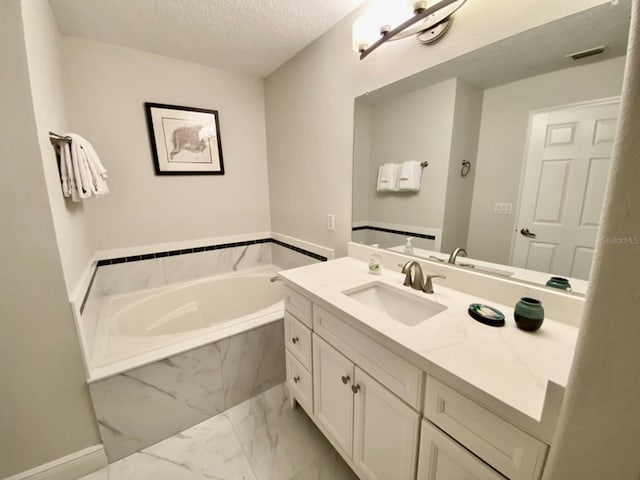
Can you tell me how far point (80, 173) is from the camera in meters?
1.29

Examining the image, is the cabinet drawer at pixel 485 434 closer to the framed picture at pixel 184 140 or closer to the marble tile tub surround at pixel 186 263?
the marble tile tub surround at pixel 186 263

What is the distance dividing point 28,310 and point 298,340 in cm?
112

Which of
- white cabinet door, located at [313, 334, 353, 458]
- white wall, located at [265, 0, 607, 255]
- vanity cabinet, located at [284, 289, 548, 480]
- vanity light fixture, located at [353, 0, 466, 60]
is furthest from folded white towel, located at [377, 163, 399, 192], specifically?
white cabinet door, located at [313, 334, 353, 458]

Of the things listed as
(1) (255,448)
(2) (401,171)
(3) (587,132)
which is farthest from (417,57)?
(1) (255,448)

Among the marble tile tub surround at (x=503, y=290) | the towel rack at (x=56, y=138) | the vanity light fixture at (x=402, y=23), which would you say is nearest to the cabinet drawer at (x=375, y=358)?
the marble tile tub surround at (x=503, y=290)

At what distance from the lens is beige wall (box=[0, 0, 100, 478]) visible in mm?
939

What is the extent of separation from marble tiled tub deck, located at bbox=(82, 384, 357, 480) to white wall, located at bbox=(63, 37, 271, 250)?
139cm

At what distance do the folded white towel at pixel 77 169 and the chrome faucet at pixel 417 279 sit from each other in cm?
163

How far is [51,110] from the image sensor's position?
49.0 inches

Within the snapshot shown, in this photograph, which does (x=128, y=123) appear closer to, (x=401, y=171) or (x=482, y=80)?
(x=401, y=171)

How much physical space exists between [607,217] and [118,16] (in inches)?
88.2

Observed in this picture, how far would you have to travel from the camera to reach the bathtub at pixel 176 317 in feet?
4.44

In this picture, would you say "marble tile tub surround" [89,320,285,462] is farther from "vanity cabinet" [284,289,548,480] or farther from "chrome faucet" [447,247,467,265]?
"chrome faucet" [447,247,467,265]

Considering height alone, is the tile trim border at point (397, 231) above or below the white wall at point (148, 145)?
below
